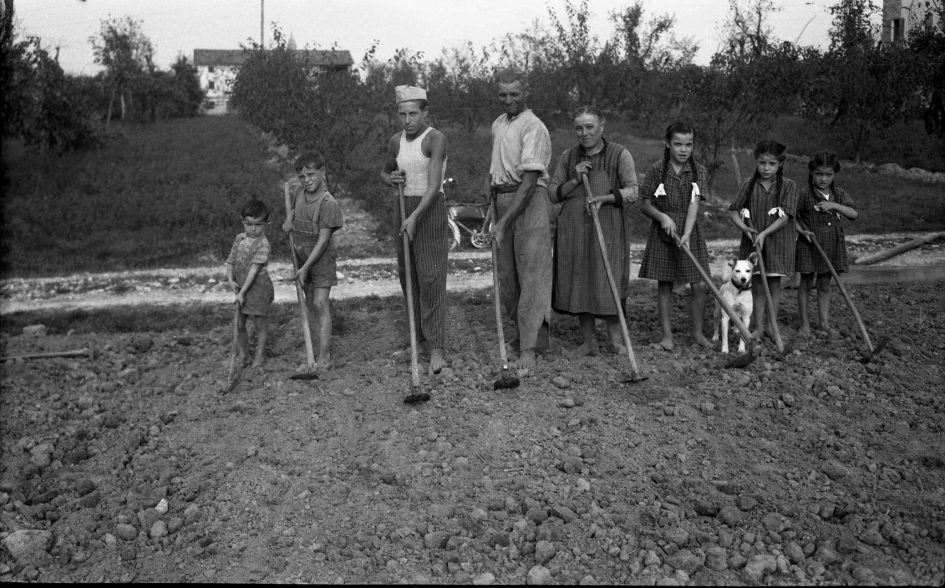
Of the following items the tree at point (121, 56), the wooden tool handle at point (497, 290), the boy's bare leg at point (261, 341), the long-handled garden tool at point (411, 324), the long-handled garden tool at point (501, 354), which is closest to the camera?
the long-handled garden tool at point (411, 324)

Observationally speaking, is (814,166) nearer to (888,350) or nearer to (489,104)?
(888,350)

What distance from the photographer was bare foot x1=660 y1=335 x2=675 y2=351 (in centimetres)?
621

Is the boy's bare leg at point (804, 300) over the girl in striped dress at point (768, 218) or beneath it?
beneath

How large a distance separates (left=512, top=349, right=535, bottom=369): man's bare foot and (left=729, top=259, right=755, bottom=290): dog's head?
5.67 feet

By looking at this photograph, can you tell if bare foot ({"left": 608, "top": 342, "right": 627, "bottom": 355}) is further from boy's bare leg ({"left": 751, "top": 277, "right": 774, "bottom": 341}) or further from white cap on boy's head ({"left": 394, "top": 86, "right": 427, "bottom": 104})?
white cap on boy's head ({"left": 394, "top": 86, "right": 427, "bottom": 104})

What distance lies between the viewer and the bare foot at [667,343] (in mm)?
6215

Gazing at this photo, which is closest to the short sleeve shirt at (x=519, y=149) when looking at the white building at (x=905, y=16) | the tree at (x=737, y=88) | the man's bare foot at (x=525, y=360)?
the man's bare foot at (x=525, y=360)

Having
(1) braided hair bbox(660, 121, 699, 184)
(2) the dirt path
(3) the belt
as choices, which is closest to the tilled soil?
(3) the belt

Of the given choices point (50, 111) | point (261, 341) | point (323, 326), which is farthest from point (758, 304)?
point (50, 111)

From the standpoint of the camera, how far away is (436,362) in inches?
Result: 229

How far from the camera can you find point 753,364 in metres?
→ 5.79

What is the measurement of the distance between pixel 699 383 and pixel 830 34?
54.9 ft

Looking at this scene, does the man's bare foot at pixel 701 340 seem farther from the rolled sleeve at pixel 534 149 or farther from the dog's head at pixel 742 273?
the rolled sleeve at pixel 534 149

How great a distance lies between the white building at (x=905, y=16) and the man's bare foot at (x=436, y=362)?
15.8 metres
